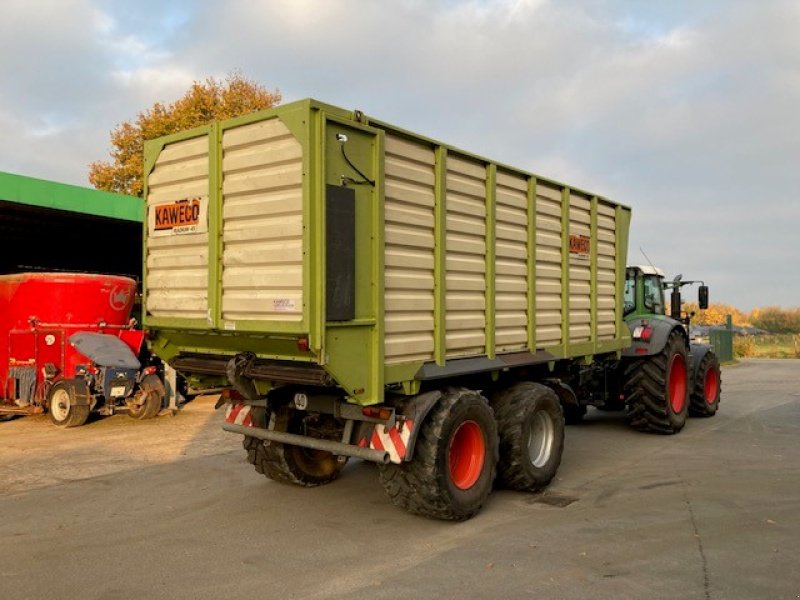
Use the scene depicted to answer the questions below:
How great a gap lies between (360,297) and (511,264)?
216cm

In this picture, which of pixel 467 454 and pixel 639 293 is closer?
pixel 467 454

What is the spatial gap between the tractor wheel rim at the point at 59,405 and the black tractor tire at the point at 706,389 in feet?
33.7

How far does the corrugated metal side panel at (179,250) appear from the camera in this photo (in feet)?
A: 17.6

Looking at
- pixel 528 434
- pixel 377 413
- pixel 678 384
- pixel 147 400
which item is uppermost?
pixel 377 413

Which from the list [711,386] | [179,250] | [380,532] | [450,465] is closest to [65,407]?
[179,250]

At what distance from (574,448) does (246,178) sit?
5.76 meters

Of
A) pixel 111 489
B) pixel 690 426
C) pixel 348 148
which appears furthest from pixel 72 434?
pixel 690 426

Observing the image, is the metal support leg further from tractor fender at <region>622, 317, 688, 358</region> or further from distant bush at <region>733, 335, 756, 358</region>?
distant bush at <region>733, 335, 756, 358</region>

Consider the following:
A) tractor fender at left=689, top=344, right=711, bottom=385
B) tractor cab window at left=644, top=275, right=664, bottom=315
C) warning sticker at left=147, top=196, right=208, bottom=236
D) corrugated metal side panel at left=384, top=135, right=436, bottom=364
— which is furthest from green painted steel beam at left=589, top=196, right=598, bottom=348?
warning sticker at left=147, top=196, right=208, bottom=236

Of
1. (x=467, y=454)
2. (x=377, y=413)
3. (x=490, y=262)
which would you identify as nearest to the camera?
(x=377, y=413)

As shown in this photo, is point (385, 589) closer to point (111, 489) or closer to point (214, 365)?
point (214, 365)

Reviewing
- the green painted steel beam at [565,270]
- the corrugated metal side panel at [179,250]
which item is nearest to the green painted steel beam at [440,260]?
the corrugated metal side panel at [179,250]

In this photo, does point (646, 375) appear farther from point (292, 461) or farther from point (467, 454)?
point (292, 461)

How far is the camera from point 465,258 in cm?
586
